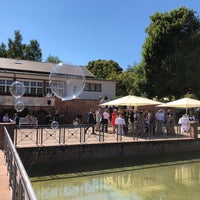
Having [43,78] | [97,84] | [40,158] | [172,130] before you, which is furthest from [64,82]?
[97,84]

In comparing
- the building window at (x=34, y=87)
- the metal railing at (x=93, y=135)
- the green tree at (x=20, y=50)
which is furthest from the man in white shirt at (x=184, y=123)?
the green tree at (x=20, y=50)

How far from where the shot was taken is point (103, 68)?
63969mm

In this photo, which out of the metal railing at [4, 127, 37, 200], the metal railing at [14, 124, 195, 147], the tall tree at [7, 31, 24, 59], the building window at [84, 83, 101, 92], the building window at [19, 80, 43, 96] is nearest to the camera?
the metal railing at [4, 127, 37, 200]

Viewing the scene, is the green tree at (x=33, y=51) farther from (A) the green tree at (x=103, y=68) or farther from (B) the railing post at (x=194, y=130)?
(B) the railing post at (x=194, y=130)

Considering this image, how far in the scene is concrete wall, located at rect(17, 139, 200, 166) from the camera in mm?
15227

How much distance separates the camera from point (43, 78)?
1219 inches

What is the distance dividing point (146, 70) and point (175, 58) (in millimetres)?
3374

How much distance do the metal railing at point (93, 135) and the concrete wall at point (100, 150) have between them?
525 millimetres

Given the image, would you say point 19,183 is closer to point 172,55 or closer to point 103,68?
point 172,55

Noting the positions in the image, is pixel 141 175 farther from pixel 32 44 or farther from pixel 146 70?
pixel 32 44

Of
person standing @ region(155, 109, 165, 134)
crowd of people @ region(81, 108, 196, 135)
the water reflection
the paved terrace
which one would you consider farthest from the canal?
person standing @ region(155, 109, 165, 134)

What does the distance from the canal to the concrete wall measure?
1.12 ft

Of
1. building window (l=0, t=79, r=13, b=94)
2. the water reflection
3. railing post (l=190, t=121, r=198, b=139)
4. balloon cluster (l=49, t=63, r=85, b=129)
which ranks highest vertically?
building window (l=0, t=79, r=13, b=94)

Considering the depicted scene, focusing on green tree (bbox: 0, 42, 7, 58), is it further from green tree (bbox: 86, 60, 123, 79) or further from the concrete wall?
the concrete wall
